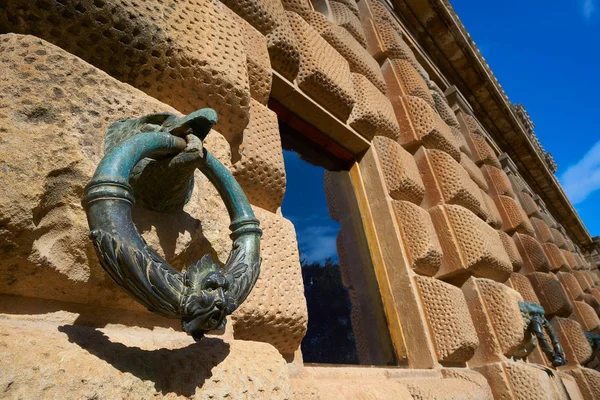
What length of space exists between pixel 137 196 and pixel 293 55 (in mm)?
929

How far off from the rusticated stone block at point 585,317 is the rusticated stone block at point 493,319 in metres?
2.28

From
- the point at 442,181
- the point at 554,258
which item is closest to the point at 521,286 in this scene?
the point at 442,181

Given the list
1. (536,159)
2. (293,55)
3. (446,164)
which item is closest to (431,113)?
(446,164)

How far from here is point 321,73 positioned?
4.59 ft

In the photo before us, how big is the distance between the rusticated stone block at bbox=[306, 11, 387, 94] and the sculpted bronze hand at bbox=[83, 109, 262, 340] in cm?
129

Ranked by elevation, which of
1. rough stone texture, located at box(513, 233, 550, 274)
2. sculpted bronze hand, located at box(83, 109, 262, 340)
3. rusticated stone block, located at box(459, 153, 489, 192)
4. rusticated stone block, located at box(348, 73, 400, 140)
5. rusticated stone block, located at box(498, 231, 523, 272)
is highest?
rusticated stone block, located at box(459, 153, 489, 192)

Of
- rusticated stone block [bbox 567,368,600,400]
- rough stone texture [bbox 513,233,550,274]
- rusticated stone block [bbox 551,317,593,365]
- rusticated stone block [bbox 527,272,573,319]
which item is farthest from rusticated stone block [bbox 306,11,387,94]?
rusticated stone block [bbox 567,368,600,400]

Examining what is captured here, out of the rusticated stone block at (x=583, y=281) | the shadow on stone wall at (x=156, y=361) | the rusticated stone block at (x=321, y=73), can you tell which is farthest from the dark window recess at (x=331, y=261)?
the rusticated stone block at (x=583, y=281)

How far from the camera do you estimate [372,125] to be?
167 cm

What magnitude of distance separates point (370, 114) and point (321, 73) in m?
0.35

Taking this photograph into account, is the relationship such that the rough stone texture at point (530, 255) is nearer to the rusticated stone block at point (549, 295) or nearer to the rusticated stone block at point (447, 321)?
the rusticated stone block at point (549, 295)

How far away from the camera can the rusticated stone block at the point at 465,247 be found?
5.23 ft

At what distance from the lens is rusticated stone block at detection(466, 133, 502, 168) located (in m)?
2.92

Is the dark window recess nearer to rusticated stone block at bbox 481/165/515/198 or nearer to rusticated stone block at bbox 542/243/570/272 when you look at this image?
rusticated stone block at bbox 481/165/515/198
